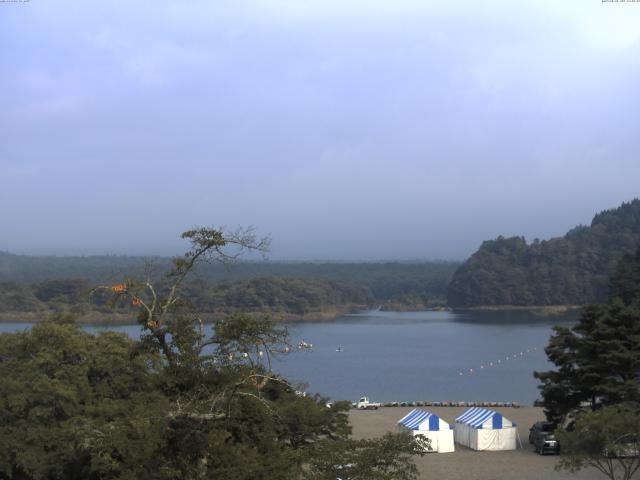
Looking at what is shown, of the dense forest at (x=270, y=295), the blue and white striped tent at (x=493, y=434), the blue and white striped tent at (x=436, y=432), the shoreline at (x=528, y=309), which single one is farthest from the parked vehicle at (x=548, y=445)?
the shoreline at (x=528, y=309)

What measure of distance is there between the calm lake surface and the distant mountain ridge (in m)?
10.0

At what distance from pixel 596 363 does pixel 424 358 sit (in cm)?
3071

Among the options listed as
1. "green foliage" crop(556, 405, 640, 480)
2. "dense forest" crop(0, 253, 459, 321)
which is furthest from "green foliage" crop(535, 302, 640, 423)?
"dense forest" crop(0, 253, 459, 321)

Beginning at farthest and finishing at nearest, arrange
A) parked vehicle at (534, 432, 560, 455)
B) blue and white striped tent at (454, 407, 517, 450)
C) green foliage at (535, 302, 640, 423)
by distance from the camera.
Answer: blue and white striped tent at (454, 407, 517, 450) < parked vehicle at (534, 432, 560, 455) < green foliage at (535, 302, 640, 423)

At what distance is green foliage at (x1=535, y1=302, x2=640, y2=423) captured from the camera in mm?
18203

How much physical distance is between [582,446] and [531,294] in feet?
262

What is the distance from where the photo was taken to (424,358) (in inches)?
1927

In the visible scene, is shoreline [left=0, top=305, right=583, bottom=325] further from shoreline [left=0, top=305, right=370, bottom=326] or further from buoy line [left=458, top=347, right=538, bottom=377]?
buoy line [left=458, top=347, right=538, bottom=377]

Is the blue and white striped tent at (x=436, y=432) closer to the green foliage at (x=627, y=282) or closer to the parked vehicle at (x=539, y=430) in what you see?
the parked vehicle at (x=539, y=430)

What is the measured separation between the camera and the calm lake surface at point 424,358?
3634 centimetres

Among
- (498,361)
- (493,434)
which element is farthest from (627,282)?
(493,434)

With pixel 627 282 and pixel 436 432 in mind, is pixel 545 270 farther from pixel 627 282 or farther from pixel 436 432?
pixel 436 432

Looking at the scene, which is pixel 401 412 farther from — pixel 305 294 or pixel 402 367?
pixel 305 294

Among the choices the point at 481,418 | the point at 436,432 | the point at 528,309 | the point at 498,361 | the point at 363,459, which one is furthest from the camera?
the point at 528,309
